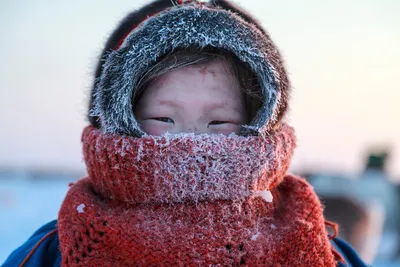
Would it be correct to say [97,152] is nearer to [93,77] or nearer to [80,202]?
[80,202]

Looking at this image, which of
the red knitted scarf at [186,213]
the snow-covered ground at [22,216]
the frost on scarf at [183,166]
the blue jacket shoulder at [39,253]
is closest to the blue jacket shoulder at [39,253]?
the blue jacket shoulder at [39,253]

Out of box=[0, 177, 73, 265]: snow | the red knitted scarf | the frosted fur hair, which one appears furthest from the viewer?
box=[0, 177, 73, 265]: snow

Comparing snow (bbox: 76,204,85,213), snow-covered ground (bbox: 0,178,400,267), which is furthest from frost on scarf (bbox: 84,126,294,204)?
snow-covered ground (bbox: 0,178,400,267)

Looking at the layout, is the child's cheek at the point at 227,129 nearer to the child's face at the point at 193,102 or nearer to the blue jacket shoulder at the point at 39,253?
the child's face at the point at 193,102

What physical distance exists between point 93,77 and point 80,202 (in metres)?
0.49

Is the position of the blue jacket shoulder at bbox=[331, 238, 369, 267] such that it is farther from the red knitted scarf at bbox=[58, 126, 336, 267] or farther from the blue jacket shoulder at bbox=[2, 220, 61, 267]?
the blue jacket shoulder at bbox=[2, 220, 61, 267]

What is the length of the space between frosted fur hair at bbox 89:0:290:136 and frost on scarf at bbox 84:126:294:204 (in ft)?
0.26

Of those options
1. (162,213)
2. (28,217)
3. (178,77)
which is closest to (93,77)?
(178,77)

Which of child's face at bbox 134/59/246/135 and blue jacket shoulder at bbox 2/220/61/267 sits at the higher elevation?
child's face at bbox 134/59/246/135

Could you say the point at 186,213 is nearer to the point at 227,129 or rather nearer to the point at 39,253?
the point at 227,129

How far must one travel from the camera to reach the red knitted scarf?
1.13 m

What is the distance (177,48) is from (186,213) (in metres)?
0.54

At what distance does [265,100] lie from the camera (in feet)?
4.37

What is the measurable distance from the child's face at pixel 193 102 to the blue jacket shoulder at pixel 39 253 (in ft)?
1.60
